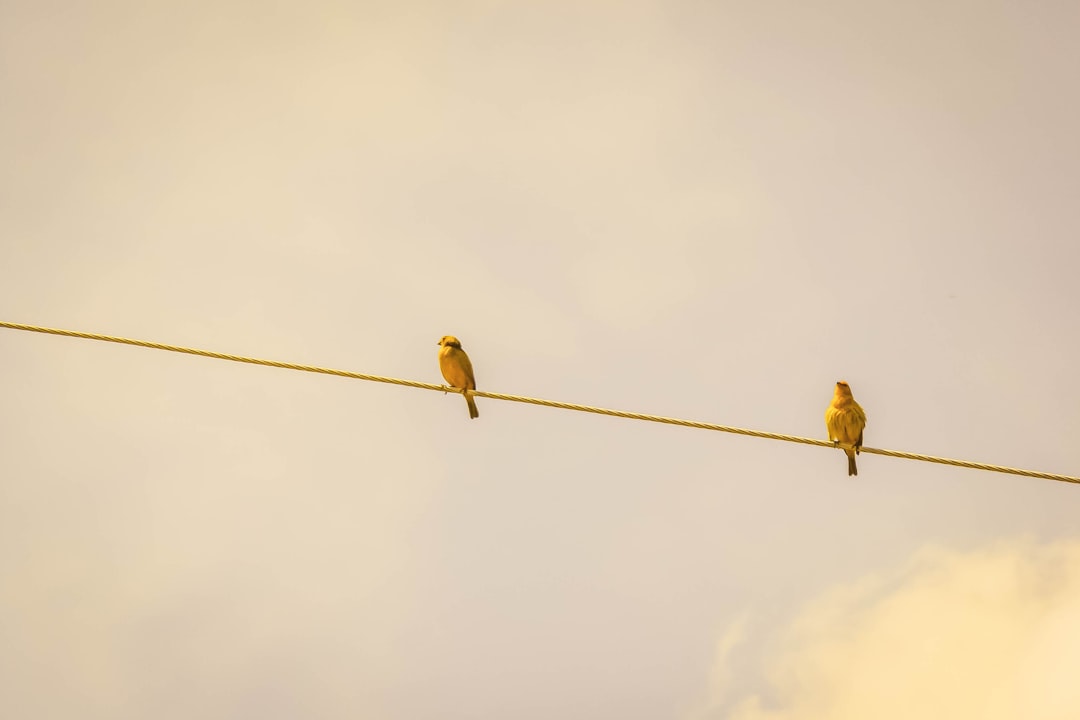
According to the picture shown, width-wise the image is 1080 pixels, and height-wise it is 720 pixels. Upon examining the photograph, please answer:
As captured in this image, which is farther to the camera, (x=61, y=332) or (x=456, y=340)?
(x=456, y=340)

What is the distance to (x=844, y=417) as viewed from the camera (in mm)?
10938

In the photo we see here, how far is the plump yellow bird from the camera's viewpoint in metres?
10.9

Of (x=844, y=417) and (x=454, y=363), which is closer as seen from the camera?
(x=844, y=417)

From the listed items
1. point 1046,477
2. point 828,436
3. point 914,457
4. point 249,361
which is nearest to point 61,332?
point 249,361

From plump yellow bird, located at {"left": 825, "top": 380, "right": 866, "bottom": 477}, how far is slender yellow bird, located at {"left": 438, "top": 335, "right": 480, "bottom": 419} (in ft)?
13.1

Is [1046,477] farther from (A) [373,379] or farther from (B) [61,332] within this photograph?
(B) [61,332]

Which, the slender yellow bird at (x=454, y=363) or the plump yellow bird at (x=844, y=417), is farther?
the slender yellow bird at (x=454, y=363)

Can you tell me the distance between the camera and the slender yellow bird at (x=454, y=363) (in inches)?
467

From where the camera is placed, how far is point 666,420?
742 cm

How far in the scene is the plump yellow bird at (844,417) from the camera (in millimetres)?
10938

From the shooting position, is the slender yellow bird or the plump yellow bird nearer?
the plump yellow bird

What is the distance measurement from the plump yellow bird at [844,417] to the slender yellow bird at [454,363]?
13.1ft

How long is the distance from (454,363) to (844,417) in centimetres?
436

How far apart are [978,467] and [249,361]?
5.14 meters
